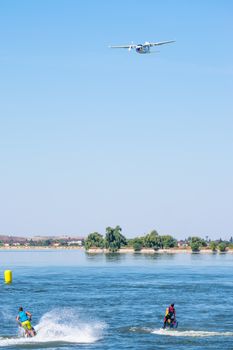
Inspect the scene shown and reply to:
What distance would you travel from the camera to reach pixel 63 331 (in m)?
51.7

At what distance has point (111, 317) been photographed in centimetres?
5891

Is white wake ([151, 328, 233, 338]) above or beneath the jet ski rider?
beneath

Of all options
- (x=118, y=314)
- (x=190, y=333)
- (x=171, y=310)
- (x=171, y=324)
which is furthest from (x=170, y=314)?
(x=118, y=314)

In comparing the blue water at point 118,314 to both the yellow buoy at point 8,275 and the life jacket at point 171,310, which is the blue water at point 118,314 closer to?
the yellow buoy at point 8,275

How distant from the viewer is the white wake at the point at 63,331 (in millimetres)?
48125

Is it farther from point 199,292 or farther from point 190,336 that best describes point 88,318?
point 199,292

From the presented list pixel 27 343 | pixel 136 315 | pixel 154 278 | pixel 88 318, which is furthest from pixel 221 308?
pixel 154 278

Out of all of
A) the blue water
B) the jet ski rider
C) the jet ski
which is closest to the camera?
the blue water

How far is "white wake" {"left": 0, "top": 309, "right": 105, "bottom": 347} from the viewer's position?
158 feet

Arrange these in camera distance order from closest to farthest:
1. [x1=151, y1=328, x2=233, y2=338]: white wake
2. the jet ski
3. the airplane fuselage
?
[x1=151, y1=328, x2=233, y2=338]: white wake
the jet ski
the airplane fuselage

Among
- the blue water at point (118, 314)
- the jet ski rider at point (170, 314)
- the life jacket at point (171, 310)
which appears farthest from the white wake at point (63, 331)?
the life jacket at point (171, 310)

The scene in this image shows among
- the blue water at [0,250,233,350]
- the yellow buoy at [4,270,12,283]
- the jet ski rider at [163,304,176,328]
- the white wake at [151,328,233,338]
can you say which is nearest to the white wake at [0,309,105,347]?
the blue water at [0,250,233,350]

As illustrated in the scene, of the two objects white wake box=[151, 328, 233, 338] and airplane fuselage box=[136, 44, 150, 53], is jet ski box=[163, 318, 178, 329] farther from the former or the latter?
airplane fuselage box=[136, 44, 150, 53]

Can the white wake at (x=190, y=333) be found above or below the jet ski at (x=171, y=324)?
below
